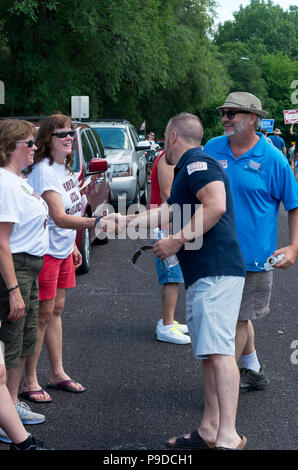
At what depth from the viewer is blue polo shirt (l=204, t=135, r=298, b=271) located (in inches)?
176

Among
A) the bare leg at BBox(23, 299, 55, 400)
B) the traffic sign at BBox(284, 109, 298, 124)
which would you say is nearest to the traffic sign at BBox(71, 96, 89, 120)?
the traffic sign at BBox(284, 109, 298, 124)

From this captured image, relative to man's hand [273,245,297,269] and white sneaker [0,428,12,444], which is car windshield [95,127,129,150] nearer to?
man's hand [273,245,297,269]

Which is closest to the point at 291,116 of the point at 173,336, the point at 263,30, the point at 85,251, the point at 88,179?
the point at 88,179

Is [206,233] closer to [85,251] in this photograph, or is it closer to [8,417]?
[8,417]

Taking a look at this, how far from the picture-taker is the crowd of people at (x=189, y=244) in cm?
363

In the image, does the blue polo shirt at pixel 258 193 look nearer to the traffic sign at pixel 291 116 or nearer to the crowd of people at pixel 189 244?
the crowd of people at pixel 189 244

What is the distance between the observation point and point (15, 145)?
3.93 metres

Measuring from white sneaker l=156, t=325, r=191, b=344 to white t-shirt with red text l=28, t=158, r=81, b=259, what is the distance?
159 centimetres

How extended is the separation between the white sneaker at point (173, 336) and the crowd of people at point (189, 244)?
100 cm

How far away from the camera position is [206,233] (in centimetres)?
370

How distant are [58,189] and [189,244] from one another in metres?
1.29

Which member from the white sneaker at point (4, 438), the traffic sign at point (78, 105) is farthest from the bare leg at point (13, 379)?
the traffic sign at point (78, 105)

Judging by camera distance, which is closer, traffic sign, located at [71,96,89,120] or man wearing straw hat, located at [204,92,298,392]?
man wearing straw hat, located at [204,92,298,392]
